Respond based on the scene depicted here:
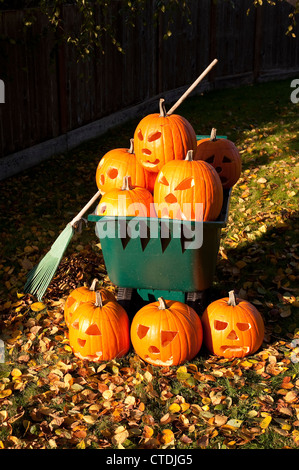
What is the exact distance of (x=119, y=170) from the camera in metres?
4.27

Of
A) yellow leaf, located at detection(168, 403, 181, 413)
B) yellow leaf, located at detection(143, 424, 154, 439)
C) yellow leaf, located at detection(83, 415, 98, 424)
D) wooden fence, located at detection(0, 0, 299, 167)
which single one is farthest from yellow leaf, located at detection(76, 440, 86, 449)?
wooden fence, located at detection(0, 0, 299, 167)

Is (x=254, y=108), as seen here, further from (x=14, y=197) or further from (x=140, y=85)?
(x=14, y=197)

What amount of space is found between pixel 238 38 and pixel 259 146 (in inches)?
238

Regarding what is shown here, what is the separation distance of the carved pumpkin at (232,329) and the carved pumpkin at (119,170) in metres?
1.12

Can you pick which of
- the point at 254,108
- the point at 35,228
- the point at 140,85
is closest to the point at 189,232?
the point at 35,228

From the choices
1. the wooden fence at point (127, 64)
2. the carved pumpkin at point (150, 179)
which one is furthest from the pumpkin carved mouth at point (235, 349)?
the wooden fence at point (127, 64)

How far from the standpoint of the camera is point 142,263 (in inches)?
160

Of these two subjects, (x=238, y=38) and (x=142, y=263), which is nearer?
(x=142, y=263)

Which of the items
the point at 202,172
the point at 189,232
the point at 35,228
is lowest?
the point at 35,228

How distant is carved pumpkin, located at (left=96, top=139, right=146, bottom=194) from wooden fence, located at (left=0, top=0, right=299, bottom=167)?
304cm

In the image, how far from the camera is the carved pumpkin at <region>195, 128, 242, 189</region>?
4.68 meters

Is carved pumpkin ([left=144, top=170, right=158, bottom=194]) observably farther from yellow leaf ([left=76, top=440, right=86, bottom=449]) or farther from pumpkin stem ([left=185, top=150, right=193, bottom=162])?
yellow leaf ([left=76, top=440, right=86, bottom=449])

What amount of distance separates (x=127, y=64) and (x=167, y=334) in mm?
7380

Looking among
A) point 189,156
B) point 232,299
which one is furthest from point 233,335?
point 189,156
